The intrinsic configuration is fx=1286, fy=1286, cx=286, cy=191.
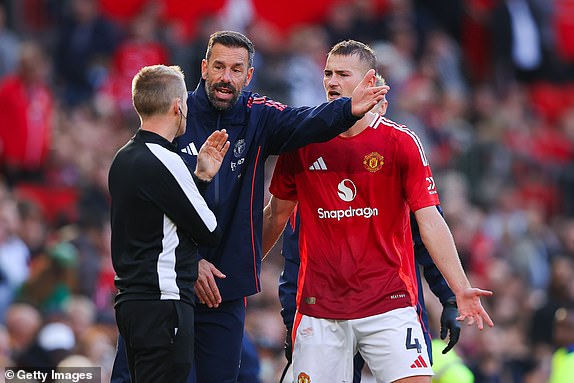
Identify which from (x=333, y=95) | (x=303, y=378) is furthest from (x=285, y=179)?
(x=303, y=378)

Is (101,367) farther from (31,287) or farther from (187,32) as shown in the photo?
(187,32)

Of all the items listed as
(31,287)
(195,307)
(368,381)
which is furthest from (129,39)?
(195,307)

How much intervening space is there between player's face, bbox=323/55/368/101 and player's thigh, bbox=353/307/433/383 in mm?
1310

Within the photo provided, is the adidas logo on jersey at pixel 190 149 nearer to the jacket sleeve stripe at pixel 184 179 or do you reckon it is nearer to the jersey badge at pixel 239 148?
the jersey badge at pixel 239 148

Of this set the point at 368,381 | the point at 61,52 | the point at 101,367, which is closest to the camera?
the point at 368,381

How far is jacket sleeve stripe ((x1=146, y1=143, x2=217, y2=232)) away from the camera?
6469 mm

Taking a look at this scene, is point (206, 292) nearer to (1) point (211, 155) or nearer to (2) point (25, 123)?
(1) point (211, 155)

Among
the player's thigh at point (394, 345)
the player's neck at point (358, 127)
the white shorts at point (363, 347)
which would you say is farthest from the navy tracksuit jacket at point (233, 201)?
the player's thigh at point (394, 345)

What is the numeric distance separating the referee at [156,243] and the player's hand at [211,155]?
23 cm

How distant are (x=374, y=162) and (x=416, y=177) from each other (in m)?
0.26

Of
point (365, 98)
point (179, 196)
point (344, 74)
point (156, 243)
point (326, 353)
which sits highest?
point (344, 74)

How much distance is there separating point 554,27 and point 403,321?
14.4m

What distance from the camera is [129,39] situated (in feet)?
52.9

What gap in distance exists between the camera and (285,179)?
301 inches
